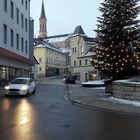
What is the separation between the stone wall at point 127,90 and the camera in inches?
878

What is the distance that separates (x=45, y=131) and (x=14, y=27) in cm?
4094

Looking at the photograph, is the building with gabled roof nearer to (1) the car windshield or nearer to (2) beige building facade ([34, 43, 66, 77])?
(1) the car windshield

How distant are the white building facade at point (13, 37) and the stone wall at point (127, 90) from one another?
18.1 m

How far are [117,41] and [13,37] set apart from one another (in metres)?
20.9

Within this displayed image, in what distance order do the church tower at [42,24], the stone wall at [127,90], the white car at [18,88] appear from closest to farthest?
the stone wall at [127,90]
the white car at [18,88]
the church tower at [42,24]

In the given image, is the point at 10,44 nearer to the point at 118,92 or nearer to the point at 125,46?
the point at 125,46

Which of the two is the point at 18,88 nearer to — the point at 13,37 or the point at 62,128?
the point at 62,128

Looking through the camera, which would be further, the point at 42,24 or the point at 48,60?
the point at 42,24

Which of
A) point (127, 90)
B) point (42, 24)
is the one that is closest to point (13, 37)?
point (127, 90)

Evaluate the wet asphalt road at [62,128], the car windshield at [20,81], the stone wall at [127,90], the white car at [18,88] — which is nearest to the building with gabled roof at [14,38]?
the car windshield at [20,81]

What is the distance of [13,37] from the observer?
50.2m

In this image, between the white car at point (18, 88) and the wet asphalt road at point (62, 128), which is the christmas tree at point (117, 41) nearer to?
the white car at point (18, 88)

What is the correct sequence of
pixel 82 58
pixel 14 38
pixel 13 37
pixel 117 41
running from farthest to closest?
1. pixel 82 58
2. pixel 14 38
3. pixel 13 37
4. pixel 117 41

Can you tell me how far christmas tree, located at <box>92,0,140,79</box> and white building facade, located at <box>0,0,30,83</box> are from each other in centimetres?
1235
